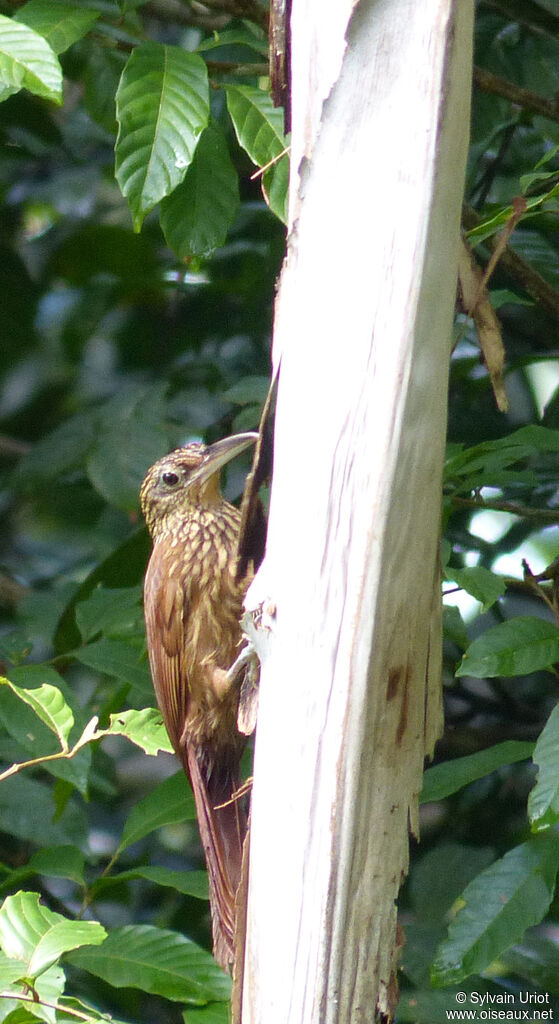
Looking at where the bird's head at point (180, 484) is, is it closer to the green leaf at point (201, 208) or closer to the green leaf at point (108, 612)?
the green leaf at point (108, 612)

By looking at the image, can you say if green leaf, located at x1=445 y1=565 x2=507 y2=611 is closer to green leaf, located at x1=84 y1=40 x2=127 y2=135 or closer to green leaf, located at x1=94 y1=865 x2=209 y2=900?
green leaf, located at x1=94 y1=865 x2=209 y2=900

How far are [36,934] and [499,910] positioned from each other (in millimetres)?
802

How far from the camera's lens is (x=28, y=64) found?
5.55 feet

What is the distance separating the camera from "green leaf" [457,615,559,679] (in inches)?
70.8

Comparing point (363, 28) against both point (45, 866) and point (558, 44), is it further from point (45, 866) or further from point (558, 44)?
point (558, 44)

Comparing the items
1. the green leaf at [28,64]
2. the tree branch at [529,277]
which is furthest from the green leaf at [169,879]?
the tree branch at [529,277]

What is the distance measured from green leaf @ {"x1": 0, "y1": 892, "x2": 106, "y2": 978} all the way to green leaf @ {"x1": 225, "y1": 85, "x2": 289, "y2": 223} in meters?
1.19

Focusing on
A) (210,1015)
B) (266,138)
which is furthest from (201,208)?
(210,1015)

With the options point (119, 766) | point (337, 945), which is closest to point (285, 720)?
point (337, 945)

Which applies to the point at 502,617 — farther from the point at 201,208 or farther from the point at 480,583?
the point at 201,208

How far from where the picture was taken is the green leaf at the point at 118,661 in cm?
233

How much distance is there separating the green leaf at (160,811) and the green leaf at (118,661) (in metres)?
0.23

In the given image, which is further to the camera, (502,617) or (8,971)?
(502,617)

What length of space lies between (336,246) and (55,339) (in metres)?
3.09
